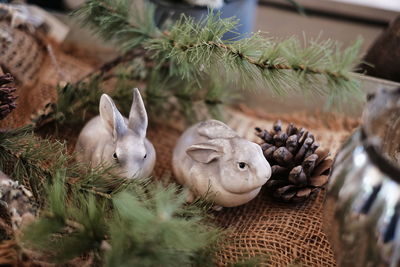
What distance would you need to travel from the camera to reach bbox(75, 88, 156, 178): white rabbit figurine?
544mm

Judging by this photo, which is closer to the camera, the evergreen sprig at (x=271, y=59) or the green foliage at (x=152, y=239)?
the green foliage at (x=152, y=239)

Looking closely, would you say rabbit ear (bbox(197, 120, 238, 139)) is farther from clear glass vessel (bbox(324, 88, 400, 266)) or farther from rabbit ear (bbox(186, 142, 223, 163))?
clear glass vessel (bbox(324, 88, 400, 266))

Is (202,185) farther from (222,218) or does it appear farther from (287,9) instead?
(287,9)

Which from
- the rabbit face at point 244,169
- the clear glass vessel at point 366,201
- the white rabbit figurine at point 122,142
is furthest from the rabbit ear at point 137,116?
the clear glass vessel at point 366,201

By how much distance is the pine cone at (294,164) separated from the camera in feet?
1.90

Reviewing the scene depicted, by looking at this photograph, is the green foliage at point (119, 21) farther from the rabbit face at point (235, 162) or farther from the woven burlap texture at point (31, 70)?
the rabbit face at point (235, 162)

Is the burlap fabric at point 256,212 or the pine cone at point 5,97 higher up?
the pine cone at point 5,97

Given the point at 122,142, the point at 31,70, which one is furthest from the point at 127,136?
the point at 31,70

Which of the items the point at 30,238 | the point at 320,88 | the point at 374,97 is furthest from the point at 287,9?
the point at 30,238

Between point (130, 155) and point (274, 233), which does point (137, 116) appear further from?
point (274, 233)

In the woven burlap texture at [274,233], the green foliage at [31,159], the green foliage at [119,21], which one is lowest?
the woven burlap texture at [274,233]

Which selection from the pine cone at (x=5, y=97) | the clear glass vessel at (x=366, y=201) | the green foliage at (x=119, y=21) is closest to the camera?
the clear glass vessel at (x=366, y=201)

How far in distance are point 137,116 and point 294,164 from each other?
0.20m

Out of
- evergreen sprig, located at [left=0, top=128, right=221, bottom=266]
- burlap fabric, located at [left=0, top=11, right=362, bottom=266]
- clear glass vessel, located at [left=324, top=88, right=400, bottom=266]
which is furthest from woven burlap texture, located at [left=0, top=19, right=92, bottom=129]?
clear glass vessel, located at [left=324, top=88, right=400, bottom=266]
